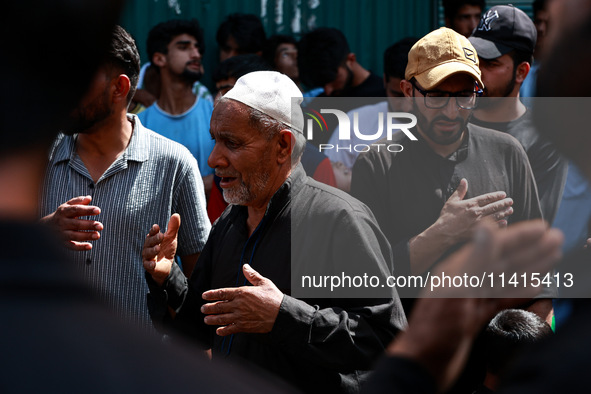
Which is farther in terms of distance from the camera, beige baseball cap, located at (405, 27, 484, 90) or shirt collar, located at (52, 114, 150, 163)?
shirt collar, located at (52, 114, 150, 163)

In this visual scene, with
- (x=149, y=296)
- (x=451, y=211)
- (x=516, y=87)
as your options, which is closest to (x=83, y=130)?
(x=149, y=296)

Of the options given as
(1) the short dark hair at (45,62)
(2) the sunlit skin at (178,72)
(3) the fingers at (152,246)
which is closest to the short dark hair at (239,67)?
(2) the sunlit skin at (178,72)

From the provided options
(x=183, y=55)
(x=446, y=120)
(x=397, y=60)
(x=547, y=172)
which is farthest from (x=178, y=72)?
(x=547, y=172)

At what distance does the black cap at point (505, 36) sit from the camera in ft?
11.5

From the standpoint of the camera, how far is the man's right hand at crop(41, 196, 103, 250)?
2830 millimetres

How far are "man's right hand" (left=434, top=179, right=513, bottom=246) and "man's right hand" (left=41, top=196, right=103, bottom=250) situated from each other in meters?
1.25

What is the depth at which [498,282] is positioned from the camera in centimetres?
114

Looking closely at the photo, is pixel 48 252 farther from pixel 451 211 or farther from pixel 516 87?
pixel 516 87

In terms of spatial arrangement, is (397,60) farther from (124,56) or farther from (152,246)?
(152,246)

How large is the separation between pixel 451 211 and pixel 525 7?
4.14 metres

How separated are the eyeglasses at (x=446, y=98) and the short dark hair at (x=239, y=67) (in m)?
1.83

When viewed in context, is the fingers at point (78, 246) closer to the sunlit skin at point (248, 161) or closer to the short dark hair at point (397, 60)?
the sunlit skin at point (248, 161)

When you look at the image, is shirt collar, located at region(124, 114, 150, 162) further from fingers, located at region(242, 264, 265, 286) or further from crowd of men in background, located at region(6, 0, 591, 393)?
fingers, located at region(242, 264, 265, 286)

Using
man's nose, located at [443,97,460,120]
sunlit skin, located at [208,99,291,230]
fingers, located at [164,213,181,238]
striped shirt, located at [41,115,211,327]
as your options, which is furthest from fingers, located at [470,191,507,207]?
striped shirt, located at [41,115,211,327]
